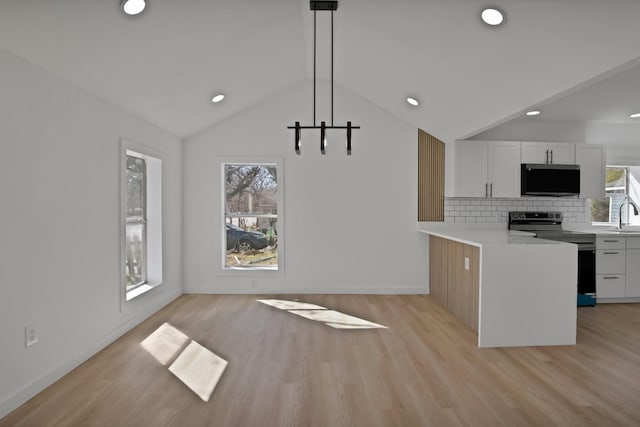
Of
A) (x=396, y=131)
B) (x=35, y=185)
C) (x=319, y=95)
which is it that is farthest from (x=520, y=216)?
(x=35, y=185)

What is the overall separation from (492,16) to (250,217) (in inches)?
A: 153

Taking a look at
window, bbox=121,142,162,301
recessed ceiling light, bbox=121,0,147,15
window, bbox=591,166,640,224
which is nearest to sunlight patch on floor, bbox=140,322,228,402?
window, bbox=121,142,162,301

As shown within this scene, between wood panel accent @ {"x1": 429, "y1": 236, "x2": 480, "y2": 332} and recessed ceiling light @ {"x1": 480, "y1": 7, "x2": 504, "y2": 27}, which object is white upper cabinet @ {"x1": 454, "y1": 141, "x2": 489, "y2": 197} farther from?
recessed ceiling light @ {"x1": 480, "y1": 7, "x2": 504, "y2": 27}

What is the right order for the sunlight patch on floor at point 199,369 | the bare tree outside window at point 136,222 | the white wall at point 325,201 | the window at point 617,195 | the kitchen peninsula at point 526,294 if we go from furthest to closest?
the window at point 617,195 → the white wall at point 325,201 → the bare tree outside window at point 136,222 → the kitchen peninsula at point 526,294 → the sunlight patch on floor at point 199,369

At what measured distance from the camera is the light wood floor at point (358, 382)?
7.50ft

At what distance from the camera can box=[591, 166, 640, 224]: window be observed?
5.70 m

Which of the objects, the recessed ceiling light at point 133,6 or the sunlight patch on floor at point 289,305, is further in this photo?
the sunlight patch on floor at point 289,305

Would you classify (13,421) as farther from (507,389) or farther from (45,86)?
(507,389)

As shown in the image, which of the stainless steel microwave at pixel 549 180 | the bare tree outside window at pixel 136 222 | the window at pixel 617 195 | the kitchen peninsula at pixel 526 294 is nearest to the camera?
the kitchen peninsula at pixel 526 294

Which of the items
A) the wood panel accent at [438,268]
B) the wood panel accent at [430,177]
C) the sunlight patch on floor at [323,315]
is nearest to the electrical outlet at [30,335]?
the sunlight patch on floor at [323,315]

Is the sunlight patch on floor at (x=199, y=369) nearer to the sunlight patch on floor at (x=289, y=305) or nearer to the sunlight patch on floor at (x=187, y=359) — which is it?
the sunlight patch on floor at (x=187, y=359)

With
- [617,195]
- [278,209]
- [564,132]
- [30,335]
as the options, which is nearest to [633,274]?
[617,195]

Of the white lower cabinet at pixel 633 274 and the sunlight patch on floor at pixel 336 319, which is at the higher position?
the white lower cabinet at pixel 633 274

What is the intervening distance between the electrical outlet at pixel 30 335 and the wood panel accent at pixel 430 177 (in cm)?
447
